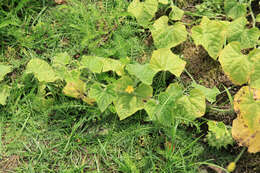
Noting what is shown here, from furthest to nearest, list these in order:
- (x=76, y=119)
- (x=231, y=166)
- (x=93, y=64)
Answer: (x=76, y=119) → (x=93, y=64) → (x=231, y=166)

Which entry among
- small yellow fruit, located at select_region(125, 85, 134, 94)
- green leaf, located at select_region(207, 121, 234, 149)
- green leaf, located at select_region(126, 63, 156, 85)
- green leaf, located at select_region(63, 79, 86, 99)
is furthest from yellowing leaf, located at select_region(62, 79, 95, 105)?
green leaf, located at select_region(207, 121, 234, 149)

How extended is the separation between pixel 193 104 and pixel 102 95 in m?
0.68

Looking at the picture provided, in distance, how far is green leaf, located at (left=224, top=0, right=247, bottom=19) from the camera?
2.52 metres

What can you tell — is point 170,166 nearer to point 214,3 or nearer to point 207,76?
point 207,76

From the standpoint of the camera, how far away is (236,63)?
7.15 feet

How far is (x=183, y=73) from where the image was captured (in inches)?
98.0

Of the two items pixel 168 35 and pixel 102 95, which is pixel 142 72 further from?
pixel 168 35

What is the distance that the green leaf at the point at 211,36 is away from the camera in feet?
7.58

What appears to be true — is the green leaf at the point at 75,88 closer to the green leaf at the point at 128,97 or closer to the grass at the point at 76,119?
the grass at the point at 76,119

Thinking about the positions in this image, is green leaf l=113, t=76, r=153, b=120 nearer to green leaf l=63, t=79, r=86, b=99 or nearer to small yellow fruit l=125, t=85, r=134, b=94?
small yellow fruit l=125, t=85, r=134, b=94

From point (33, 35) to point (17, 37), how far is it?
0.14 m

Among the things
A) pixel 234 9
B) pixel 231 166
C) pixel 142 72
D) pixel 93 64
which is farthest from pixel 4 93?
pixel 234 9

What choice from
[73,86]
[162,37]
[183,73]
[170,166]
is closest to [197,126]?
[170,166]

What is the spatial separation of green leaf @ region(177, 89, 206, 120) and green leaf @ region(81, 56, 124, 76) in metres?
0.54
